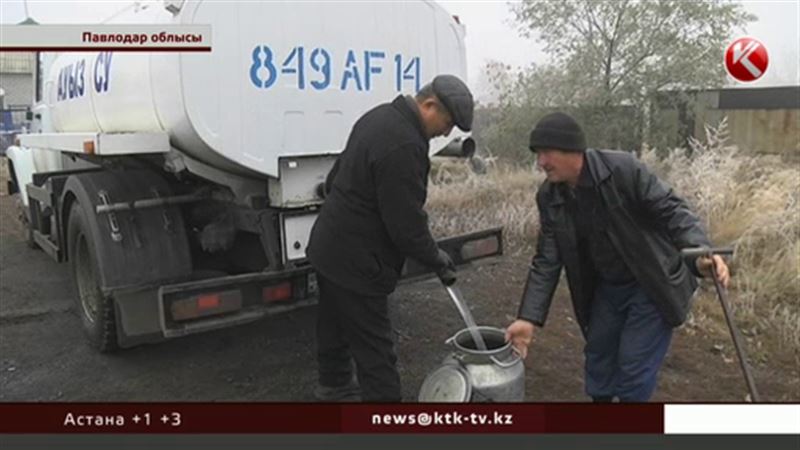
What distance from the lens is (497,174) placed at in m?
6.05

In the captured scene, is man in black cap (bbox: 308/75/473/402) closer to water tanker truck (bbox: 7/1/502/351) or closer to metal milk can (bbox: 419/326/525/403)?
metal milk can (bbox: 419/326/525/403)

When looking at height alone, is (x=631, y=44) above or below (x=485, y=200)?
above

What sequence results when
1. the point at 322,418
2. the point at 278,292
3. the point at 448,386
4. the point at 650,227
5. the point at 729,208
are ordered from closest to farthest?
the point at 322,418 < the point at 650,227 < the point at 448,386 < the point at 278,292 < the point at 729,208

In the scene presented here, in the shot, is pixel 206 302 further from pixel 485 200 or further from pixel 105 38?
pixel 485 200

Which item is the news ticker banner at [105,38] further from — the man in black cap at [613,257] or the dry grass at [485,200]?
the dry grass at [485,200]

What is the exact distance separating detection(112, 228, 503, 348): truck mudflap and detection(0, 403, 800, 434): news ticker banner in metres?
0.69

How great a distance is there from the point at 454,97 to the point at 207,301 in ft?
4.56

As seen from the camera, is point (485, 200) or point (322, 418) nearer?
point (322, 418)

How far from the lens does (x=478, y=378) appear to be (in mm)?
2281

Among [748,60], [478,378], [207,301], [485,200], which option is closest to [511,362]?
[478,378]

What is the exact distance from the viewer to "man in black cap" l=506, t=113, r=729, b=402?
214cm

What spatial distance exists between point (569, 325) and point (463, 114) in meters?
1.81

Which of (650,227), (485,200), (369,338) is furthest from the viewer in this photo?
(485,200)

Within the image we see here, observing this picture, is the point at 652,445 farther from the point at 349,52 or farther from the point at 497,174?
the point at 497,174
